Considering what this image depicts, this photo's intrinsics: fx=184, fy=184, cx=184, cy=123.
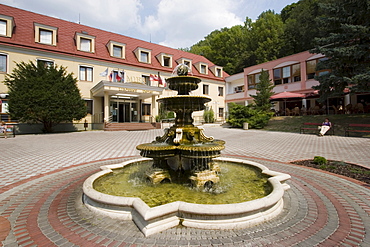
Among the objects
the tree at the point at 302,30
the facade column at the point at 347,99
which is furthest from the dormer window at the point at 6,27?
the tree at the point at 302,30

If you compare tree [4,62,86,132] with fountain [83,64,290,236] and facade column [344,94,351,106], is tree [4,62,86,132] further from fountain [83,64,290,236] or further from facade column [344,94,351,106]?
facade column [344,94,351,106]

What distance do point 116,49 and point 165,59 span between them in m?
8.64

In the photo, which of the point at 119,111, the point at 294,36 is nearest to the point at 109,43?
the point at 119,111

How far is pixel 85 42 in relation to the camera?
2462 cm

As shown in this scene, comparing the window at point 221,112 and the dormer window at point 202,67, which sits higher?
the dormer window at point 202,67

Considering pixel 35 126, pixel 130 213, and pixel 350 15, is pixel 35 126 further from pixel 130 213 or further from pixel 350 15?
pixel 350 15

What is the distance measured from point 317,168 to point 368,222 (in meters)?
3.74

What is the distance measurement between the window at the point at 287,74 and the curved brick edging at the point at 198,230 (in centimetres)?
2830

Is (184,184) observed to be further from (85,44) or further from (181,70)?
(85,44)

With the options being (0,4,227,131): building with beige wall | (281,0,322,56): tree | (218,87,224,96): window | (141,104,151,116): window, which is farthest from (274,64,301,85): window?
(141,104,151,116): window

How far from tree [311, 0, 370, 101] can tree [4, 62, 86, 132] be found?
24560mm

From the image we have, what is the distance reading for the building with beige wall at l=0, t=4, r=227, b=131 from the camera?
20.1 m

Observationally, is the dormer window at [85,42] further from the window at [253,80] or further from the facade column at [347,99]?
the facade column at [347,99]

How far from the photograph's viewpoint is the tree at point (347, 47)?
48.7 feet
